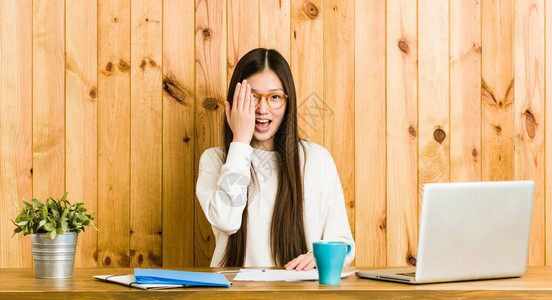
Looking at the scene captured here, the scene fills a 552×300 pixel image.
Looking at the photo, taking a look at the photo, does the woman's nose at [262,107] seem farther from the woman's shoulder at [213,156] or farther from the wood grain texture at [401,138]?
the wood grain texture at [401,138]

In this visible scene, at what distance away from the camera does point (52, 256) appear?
130 centimetres

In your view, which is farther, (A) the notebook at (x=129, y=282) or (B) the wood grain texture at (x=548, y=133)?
(B) the wood grain texture at (x=548, y=133)

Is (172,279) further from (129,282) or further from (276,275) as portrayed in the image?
(276,275)

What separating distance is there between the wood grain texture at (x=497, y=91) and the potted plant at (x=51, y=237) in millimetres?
1609

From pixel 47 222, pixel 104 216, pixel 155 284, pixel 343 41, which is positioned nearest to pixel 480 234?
pixel 155 284

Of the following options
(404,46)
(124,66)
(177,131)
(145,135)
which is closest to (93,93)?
(124,66)

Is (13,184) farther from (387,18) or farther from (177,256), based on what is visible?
(387,18)

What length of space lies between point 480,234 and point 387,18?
1221 mm

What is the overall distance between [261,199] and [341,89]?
58 centimetres

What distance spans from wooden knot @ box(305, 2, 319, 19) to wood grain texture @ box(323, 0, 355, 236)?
4 cm

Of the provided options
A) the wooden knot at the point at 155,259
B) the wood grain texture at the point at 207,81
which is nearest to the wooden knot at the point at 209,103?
the wood grain texture at the point at 207,81

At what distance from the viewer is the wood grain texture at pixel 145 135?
2131 millimetres

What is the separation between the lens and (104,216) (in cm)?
213

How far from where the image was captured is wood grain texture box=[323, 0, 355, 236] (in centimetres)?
216
